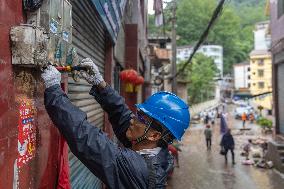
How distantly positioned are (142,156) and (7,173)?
954 millimetres

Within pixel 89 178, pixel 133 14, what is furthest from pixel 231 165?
pixel 89 178

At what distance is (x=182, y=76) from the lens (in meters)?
50.7

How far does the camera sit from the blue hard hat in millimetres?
3105

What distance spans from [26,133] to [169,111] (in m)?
1.11

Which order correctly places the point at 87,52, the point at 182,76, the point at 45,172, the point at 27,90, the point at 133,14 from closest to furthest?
the point at 27,90, the point at 45,172, the point at 87,52, the point at 133,14, the point at 182,76

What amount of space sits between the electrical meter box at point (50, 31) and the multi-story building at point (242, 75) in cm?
9749

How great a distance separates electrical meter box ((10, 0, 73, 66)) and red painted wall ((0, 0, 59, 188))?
0.08 meters

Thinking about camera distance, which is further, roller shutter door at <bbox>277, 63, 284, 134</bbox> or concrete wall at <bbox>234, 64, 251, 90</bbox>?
concrete wall at <bbox>234, 64, 251, 90</bbox>

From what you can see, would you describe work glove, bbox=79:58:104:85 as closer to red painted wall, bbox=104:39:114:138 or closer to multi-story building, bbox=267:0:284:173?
red painted wall, bbox=104:39:114:138

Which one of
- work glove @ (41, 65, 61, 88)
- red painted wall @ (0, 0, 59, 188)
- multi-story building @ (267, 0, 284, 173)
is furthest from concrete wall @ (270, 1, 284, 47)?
work glove @ (41, 65, 61, 88)

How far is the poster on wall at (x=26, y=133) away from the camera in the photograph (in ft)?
9.39

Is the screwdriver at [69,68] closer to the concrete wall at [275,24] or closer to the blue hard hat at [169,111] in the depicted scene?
the blue hard hat at [169,111]

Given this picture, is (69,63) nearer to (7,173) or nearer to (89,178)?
(7,173)

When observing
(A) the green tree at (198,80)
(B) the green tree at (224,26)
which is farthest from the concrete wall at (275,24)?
(B) the green tree at (224,26)
